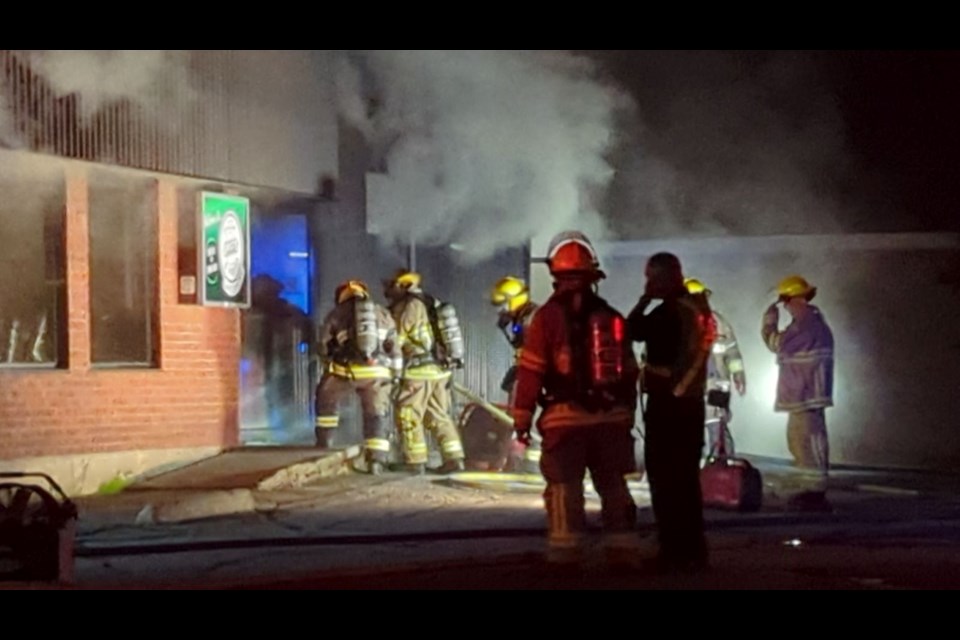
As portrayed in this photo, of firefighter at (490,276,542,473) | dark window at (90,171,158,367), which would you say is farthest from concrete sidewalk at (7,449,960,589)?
dark window at (90,171,158,367)

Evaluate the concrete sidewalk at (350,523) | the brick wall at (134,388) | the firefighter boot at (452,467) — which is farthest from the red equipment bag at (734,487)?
the brick wall at (134,388)

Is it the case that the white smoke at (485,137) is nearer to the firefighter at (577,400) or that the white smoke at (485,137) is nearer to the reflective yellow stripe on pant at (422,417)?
the reflective yellow stripe on pant at (422,417)

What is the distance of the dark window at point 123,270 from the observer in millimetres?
12445

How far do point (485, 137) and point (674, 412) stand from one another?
7762 mm

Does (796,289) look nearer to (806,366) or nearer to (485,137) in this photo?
(806,366)

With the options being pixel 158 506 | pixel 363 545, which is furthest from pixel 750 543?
pixel 158 506

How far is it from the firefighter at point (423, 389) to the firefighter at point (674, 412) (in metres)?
5.08

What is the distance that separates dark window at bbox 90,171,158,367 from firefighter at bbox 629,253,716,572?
5634 mm

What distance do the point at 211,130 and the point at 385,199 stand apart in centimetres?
317

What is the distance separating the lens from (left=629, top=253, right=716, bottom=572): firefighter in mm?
8320

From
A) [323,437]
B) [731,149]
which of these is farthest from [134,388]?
[731,149]

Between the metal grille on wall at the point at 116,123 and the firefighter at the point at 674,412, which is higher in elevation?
the metal grille on wall at the point at 116,123

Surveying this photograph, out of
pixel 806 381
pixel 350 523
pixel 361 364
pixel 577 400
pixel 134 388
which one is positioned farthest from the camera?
pixel 361 364

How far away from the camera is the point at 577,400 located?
26.7 feet
